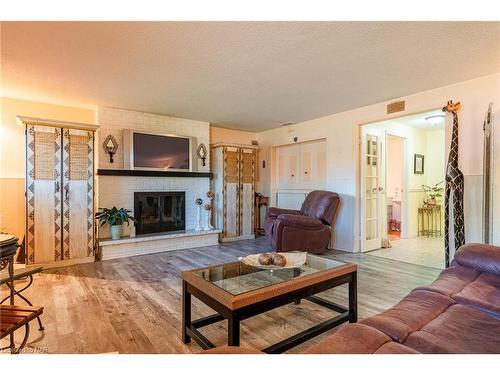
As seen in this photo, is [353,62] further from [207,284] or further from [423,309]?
[207,284]

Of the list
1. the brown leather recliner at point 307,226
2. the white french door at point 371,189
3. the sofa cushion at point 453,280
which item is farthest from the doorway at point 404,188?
the sofa cushion at point 453,280

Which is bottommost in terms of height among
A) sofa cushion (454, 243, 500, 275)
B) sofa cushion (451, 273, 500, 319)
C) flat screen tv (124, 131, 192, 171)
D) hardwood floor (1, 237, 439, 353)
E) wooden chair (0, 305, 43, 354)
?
hardwood floor (1, 237, 439, 353)

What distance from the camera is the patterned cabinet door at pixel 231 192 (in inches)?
205

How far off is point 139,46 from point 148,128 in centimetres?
243

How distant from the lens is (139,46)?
2.29 metres

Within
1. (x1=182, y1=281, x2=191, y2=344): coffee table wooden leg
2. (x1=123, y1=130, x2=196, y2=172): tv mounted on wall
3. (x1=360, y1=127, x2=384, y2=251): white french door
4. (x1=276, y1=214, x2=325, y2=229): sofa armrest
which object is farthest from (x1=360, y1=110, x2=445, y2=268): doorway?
(x1=182, y1=281, x2=191, y2=344): coffee table wooden leg

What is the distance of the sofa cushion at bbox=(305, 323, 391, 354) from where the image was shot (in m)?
0.95

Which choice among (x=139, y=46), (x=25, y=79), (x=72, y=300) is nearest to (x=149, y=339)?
(x=72, y=300)

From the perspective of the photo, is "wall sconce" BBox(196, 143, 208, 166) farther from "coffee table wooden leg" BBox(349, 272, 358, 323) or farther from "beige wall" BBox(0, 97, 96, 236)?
"coffee table wooden leg" BBox(349, 272, 358, 323)

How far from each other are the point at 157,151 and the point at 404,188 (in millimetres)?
4835

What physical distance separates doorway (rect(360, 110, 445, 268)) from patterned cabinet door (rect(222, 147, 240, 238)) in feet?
7.45

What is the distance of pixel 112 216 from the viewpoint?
3990 millimetres

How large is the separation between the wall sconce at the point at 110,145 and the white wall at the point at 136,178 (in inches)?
1.9
